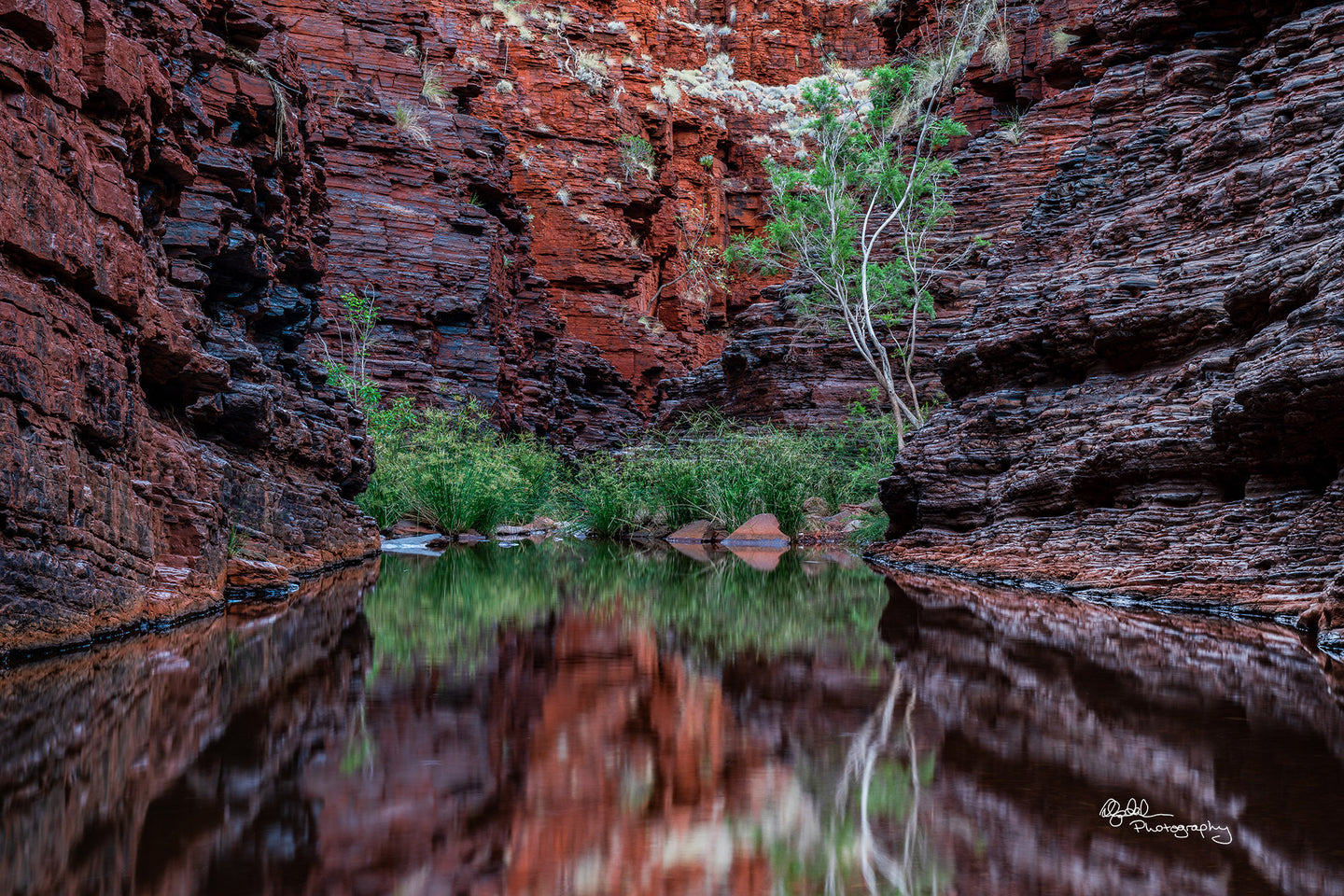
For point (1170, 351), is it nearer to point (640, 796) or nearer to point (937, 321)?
point (640, 796)

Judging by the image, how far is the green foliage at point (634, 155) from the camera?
41.2m

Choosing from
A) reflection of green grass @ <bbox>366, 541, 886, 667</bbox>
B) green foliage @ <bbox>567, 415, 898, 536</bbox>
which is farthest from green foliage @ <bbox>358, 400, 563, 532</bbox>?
reflection of green grass @ <bbox>366, 541, 886, 667</bbox>

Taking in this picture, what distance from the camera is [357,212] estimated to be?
25469 mm

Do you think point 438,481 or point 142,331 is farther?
point 438,481

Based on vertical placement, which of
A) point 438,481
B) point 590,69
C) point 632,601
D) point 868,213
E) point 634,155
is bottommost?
point 632,601

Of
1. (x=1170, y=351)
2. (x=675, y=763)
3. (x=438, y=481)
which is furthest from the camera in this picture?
(x=438, y=481)

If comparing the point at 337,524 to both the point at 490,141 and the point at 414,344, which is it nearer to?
the point at 414,344

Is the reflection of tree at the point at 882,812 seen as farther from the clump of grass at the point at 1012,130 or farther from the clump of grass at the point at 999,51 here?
the clump of grass at the point at 999,51

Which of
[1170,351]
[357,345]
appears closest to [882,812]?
[1170,351]

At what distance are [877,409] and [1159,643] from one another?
17.8 metres

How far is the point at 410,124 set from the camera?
89.9ft
